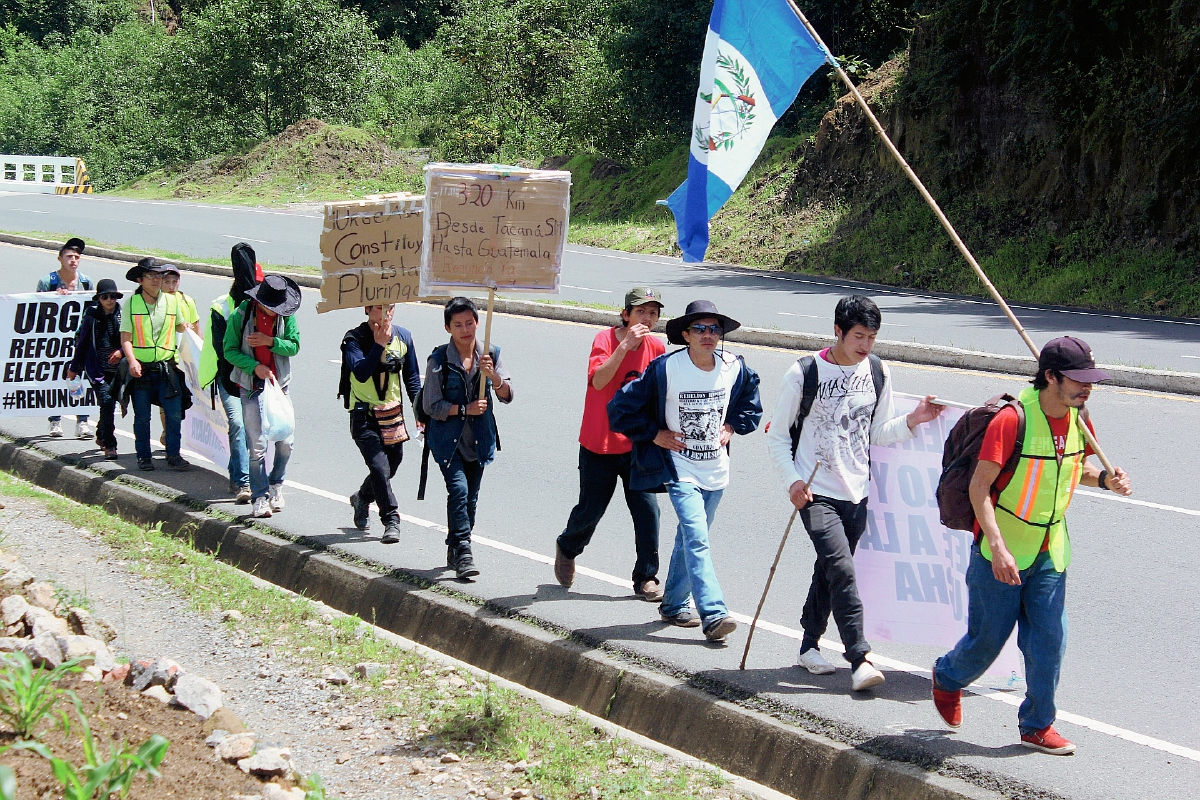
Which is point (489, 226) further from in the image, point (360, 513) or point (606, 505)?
point (360, 513)

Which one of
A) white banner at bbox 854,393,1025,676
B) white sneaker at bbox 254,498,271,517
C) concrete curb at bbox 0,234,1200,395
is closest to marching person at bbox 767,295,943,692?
white banner at bbox 854,393,1025,676

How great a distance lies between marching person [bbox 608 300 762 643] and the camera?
568cm

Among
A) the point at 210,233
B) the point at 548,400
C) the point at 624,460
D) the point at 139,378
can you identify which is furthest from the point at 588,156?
the point at 624,460

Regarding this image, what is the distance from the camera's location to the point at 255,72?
48.6 meters

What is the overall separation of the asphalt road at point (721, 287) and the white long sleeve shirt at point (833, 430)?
29.2 ft

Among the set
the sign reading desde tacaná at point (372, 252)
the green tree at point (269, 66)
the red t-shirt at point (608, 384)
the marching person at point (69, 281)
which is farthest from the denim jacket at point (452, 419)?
the green tree at point (269, 66)

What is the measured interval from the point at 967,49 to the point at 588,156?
1465cm

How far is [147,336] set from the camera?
29.8 ft

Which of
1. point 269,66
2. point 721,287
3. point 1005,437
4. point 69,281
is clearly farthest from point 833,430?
point 269,66

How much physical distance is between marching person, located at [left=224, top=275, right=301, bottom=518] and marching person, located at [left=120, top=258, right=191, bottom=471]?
140cm

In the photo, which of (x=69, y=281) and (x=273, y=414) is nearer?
(x=273, y=414)

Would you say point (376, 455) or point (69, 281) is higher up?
point (69, 281)

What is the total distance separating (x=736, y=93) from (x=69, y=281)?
22.1 ft

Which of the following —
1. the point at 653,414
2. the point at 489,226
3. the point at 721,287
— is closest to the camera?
the point at 653,414
